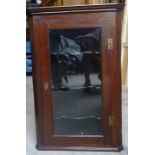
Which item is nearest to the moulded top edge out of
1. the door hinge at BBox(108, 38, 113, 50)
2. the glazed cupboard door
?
the glazed cupboard door

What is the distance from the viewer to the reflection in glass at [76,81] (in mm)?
1803

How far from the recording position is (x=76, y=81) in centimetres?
187

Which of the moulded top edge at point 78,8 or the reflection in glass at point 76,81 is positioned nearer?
the moulded top edge at point 78,8

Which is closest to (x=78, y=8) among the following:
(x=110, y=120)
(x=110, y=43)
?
(x=110, y=43)

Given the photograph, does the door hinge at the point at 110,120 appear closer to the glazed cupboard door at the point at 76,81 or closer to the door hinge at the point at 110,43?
the glazed cupboard door at the point at 76,81

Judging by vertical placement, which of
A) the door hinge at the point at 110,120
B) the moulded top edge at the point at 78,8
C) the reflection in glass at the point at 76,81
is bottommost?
the door hinge at the point at 110,120

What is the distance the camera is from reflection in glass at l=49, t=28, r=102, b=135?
5.91 ft

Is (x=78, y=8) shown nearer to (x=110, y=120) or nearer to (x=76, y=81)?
(x=76, y=81)

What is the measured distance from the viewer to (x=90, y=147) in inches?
74.6

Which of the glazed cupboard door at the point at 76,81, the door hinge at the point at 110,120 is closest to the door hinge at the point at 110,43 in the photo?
the glazed cupboard door at the point at 76,81

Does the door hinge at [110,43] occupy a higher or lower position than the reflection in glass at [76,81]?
higher
